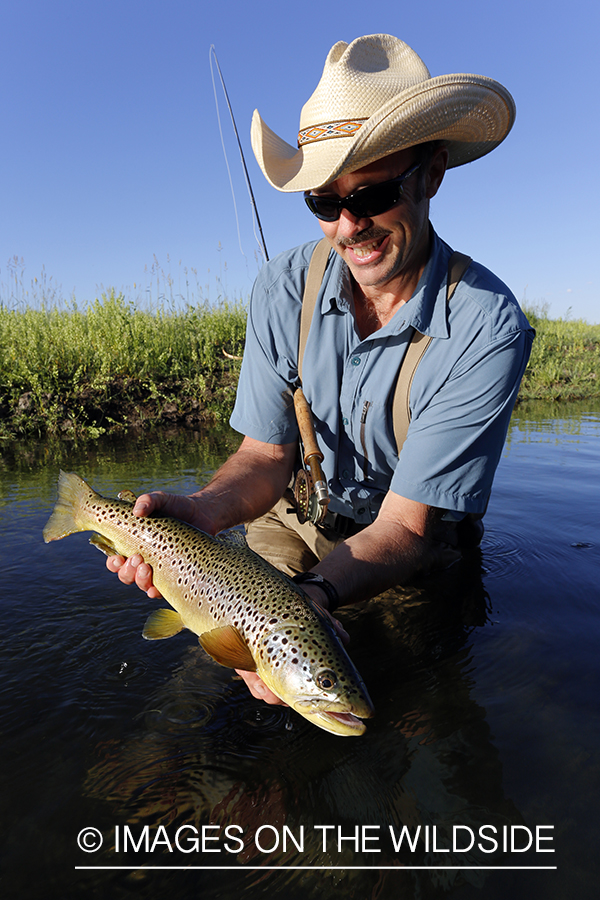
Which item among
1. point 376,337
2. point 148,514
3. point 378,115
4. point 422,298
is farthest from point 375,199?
point 148,514

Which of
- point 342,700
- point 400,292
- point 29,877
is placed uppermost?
point 400,292

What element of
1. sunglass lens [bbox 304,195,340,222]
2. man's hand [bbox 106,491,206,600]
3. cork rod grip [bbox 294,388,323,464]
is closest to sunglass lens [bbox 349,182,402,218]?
sunglass lens [bbox 304,195,340,222]

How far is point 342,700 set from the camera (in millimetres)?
1979

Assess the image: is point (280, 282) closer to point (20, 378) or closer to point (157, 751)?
point (157, 751)

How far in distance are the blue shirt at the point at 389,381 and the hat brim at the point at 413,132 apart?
1.83ft

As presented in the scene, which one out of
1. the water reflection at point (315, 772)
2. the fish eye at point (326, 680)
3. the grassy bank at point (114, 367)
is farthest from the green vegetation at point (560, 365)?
the fish eye at point (326, 680)

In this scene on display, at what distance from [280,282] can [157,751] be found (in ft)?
8.79

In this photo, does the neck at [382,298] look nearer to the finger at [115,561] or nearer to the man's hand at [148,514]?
the man's hand at [148,514]

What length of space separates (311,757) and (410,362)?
206cm

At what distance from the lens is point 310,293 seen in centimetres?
360

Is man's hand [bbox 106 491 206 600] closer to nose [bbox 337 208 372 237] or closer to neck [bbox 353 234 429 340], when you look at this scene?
neck [bbox 353 234 429 340]

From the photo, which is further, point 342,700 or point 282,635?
point 282,635

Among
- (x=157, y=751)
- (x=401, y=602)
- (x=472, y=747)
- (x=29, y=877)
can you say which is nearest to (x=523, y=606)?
(x=401, y=602)

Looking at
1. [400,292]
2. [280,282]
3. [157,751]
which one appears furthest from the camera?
[280,282]
